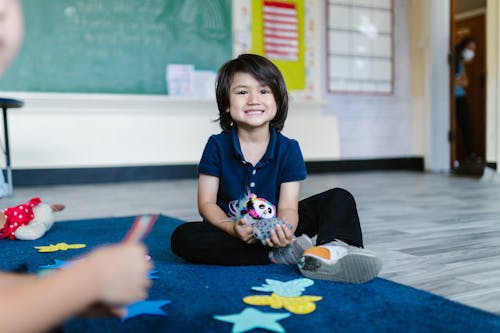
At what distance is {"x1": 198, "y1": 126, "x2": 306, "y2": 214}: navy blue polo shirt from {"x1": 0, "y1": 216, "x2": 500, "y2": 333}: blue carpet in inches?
7.3

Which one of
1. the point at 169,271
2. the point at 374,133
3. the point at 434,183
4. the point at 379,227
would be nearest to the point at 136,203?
the point at 379,227

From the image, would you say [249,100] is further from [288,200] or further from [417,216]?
[417,216]

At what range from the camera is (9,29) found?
0.42 m

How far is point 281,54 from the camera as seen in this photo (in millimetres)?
4305

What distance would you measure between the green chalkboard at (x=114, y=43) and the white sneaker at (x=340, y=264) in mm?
3072

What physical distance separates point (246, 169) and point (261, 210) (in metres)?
0.12

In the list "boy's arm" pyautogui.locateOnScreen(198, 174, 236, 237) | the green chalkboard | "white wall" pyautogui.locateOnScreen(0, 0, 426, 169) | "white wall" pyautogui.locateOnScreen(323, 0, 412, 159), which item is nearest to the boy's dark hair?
"boy's arm" pyautogui.locateOnScreen(198, 174, 236, 237)

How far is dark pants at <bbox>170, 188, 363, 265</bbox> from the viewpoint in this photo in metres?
1.09

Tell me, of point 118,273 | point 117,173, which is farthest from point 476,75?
point 118,273

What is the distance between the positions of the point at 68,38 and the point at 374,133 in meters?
2.84

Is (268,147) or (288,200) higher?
(268,147)

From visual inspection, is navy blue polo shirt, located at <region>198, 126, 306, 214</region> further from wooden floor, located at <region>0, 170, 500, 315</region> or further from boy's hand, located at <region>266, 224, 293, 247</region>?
wooden floor, located at <region>0, 170, 500, 315</region>

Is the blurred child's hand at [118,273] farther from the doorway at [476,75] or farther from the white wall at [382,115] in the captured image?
the doorway at [476,75]

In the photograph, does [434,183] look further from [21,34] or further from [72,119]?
[21,34]
